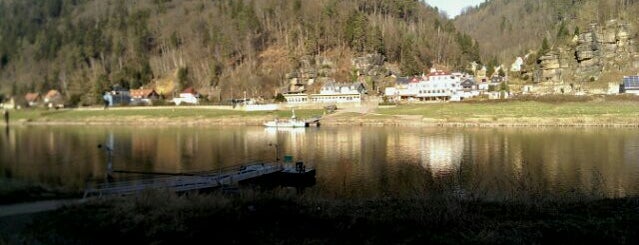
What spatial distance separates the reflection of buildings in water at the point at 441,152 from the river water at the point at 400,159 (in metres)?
0.09

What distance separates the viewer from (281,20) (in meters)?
136

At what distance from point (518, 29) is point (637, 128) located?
108m

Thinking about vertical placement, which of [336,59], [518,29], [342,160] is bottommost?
[342,160]

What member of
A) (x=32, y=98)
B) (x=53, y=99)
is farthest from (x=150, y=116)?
(x=32, y=98)

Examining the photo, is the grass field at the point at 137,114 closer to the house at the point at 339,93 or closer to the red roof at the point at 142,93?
the house at the point at 339,93

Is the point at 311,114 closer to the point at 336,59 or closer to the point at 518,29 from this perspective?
the point at 336,59

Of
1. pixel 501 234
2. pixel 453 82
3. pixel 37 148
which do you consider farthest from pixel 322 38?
pixel 501 234

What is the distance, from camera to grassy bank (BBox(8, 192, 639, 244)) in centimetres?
1377

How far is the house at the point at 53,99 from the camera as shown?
125 m

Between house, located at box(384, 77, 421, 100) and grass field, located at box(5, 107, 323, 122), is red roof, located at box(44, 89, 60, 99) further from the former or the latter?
house, located at box(384, 77, 421, 100)

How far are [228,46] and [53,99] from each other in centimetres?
4895

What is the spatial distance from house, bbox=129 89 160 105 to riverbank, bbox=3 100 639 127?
13854mm

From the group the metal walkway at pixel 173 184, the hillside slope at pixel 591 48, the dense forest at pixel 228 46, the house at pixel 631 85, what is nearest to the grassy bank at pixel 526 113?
the house at pixel 631 85

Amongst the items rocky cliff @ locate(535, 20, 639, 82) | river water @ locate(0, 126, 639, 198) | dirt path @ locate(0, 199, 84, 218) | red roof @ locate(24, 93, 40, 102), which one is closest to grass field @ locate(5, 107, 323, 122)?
red roof @ locate(24, 93, 40, 102)
